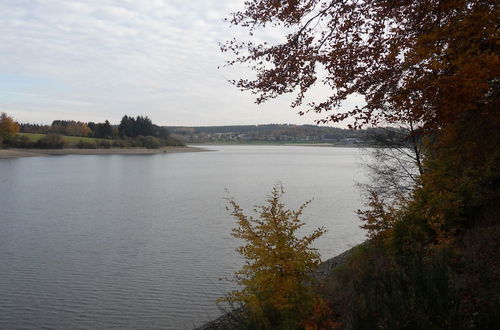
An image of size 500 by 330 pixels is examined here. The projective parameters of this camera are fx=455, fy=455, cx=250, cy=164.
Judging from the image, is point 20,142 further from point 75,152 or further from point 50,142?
point 75,152

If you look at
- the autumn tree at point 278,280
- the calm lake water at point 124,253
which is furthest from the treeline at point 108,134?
the autumn tree at point 278,280

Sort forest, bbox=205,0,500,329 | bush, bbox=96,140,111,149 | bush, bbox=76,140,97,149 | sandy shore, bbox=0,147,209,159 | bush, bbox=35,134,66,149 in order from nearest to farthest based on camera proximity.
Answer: forest, bbox=205,0,500,329, sandy shore, bbox=0,147,209,159, bush, bbox=35,134,66,149, bush, bbox=76,140,97,149, bush, bbox=96,140,111,149

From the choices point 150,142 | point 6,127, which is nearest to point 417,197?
point 6,127

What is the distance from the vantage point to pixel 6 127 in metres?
98.8

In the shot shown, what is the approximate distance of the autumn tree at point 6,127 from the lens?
3861 inches

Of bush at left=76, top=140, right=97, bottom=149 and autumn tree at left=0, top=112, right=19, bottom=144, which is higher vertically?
autumn tree at left=0, top=112, right=19, bottom=144

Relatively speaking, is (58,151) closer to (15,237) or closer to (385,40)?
(15,237)

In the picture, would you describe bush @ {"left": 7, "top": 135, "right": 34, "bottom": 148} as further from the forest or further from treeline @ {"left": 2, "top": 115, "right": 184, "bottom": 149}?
the forest

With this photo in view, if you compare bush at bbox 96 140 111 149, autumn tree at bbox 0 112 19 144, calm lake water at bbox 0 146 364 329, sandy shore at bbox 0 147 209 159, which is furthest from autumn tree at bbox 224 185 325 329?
bush at bbox 96 140 111 149

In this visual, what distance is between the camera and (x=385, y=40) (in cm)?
699

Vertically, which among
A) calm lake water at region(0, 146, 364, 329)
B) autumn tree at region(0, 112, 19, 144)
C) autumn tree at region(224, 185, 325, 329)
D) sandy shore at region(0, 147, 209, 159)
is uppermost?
autumn tree at region(0, 112, 19, 144)

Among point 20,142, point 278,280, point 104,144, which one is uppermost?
point 20,142

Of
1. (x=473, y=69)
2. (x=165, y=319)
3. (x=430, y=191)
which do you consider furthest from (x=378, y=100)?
(x=165, y=319)

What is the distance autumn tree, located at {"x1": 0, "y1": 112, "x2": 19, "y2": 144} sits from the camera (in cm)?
9806
